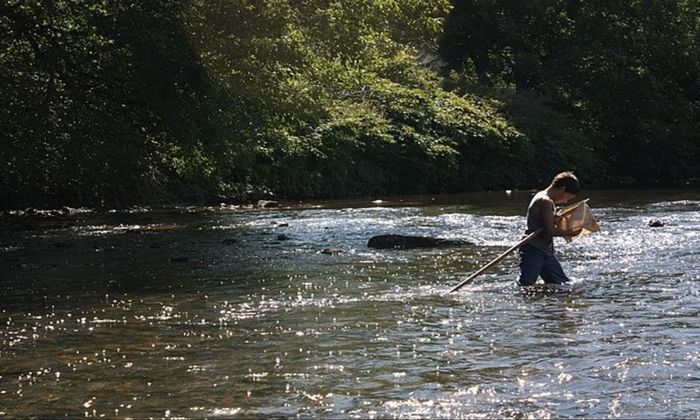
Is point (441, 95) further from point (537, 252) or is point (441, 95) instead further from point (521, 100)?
point (537, 252)

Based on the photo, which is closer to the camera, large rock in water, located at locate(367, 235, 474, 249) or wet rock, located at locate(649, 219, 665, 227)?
large rock in water, located at locate(367, 235, 474, 249)

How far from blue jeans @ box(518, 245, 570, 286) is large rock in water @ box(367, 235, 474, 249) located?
532 cm

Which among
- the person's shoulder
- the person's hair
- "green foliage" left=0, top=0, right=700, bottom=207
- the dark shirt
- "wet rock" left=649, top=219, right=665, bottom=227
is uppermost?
"green foliage" left=0, top=0, right=700, bottom=207

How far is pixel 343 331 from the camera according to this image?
1005 centimetres

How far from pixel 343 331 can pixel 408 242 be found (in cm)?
866

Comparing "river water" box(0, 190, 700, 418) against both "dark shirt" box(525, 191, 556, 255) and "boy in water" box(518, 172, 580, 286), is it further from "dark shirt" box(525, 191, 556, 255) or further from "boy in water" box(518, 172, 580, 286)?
"dark shirt" box(525, 191, 556, 255)

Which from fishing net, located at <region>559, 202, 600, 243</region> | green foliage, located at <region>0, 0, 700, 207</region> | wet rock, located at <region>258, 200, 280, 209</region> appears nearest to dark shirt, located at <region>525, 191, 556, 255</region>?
fishing net, located at <region>559, 202, 600, 243</region>

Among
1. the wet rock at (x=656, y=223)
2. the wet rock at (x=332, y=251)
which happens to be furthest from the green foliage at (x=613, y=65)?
the wet rock at (x=332, y=251)

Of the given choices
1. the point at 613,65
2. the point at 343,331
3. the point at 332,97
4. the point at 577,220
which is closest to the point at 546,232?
the point at 577,220

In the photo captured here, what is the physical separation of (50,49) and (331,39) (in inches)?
257

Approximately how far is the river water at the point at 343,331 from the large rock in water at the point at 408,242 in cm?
43

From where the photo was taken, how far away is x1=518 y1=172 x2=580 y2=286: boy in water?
1275cm

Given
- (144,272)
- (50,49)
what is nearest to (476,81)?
(50,49)

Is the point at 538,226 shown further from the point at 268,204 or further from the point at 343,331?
the point at 268,204
